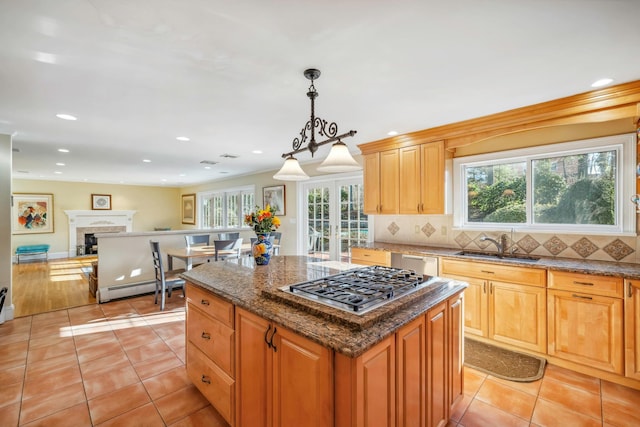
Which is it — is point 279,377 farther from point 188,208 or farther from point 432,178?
point 188,208

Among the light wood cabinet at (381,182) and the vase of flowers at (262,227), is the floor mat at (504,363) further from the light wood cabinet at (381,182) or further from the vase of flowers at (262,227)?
the vase of flowers at (262,227)

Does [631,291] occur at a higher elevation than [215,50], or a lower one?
lower

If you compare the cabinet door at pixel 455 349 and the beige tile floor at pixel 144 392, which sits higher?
the cabinet door at pixel 455 349

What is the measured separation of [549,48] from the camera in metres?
1.72

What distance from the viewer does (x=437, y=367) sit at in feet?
5.24

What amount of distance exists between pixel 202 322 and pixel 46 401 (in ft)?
4.39

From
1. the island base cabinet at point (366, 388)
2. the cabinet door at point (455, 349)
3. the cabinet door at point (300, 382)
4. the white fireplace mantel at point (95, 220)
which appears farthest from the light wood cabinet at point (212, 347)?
the white fireplace mantel at point (95, 220)

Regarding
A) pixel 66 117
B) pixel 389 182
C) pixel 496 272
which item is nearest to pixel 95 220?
pixel 66 117

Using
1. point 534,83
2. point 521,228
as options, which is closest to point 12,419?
point 534,83

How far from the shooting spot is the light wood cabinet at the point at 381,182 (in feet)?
12.3

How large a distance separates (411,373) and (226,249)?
3.43 m

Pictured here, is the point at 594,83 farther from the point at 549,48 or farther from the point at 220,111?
the point at 220,111

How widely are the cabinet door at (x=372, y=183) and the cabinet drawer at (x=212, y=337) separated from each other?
8.75 ft

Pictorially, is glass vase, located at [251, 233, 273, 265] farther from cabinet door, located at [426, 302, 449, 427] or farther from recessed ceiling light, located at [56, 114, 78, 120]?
recessed ceiling light, located at [56, 114, 78, 120]
